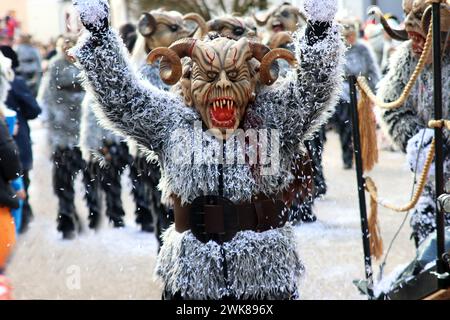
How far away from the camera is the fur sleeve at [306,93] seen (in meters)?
3.33

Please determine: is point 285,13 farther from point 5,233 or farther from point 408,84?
point 5,233

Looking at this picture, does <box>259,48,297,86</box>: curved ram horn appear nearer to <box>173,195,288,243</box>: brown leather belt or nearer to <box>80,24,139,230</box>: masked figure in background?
<box>173,195,288,243</box>: brown leather belt

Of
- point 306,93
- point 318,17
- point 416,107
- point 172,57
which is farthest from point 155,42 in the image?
point 318,17

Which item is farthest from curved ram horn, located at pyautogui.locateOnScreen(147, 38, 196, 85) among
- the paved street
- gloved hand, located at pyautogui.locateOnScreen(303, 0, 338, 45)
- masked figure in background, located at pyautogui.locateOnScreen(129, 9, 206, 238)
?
masked figure in background, located at pyautogui.locateOnScreen(129, 9, 206, 238)

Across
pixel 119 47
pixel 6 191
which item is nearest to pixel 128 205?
pixel 6 191

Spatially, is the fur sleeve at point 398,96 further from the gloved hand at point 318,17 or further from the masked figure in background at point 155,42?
the masked figure in background at point 155,42

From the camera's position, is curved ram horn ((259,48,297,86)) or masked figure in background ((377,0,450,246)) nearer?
curved ram horn ((259,48,297,86))

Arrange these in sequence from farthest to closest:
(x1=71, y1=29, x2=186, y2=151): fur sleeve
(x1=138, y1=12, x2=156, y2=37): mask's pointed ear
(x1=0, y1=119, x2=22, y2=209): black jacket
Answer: (x1=138, y1=12, x2=156, y2=37): mask's pointed ear → (x1=0, y1=119, x2=22, y2=209): black jacket → (x1=71, y1=29, x2=186, y2=151): fur sleeve

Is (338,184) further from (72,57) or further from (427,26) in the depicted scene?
(72,57)

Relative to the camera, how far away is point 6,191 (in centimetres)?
450

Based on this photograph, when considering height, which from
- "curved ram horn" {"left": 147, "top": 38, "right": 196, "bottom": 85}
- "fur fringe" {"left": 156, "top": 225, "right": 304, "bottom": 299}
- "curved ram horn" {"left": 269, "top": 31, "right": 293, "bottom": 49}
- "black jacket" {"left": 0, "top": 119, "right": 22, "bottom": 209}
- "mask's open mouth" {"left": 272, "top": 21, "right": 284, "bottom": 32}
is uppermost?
"mask's open mouth" {"left": 272, "top": 21, "right": 284, "bottom": 32}

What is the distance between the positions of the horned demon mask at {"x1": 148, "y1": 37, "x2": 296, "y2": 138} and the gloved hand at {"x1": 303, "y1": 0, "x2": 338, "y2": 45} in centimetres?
15

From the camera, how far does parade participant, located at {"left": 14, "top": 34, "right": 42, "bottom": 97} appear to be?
10719 millimetres

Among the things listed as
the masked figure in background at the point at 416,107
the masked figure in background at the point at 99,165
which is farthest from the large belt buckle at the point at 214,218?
the masked figure in background at the point at 99,165
